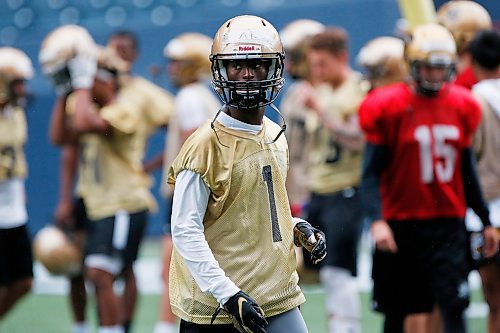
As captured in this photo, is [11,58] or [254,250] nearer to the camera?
[254,250]

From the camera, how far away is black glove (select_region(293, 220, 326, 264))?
13.8 ft

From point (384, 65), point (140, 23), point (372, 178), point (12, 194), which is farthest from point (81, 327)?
point (140, 23)

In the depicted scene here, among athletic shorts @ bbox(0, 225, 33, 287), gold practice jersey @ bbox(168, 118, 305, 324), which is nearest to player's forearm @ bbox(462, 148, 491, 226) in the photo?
gold practice jersey @ bbox(168, 118, 305, 324)

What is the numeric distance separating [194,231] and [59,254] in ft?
12.7

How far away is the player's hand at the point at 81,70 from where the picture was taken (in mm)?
7109

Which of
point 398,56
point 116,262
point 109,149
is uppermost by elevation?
point 398,56

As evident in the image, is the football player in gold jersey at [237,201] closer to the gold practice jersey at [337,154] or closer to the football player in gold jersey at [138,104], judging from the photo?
the gold practice jersey at [337,154]

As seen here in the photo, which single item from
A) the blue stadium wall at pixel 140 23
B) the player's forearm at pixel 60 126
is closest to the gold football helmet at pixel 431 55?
the player's forearm at pixel 60 126

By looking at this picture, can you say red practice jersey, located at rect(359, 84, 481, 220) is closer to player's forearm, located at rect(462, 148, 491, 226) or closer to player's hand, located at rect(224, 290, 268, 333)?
player's forearm, located at rect(462, 148, 491, 226)

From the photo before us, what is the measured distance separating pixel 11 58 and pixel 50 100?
5477mm

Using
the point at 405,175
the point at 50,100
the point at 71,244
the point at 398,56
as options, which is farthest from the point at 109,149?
the point at 50,100

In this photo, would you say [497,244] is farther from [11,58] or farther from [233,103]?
[11,58]

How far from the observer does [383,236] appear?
5578 millimetres

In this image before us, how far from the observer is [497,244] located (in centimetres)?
585
